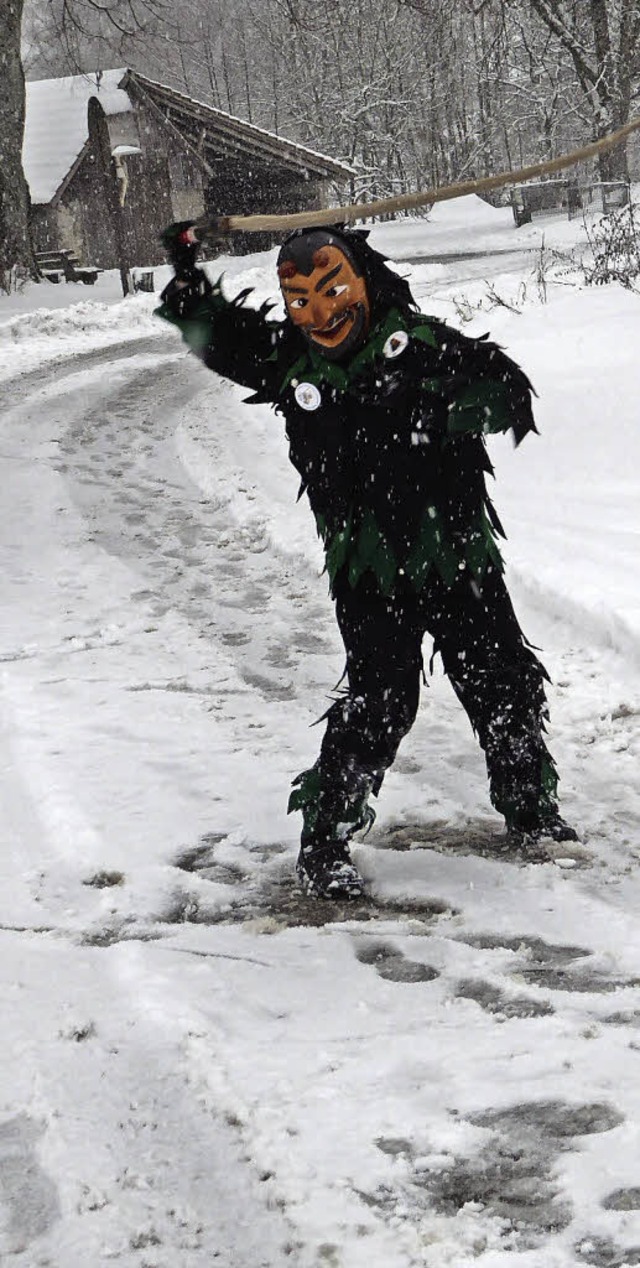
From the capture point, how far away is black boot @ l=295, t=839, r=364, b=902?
308 centimetres

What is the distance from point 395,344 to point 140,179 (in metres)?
33.4

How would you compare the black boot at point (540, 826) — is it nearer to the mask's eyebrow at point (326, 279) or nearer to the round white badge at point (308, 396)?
the round white badge at point (308, 396)

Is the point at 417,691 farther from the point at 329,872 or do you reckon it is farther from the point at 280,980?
the point at 280,980

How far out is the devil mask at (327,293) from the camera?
2.94 meters

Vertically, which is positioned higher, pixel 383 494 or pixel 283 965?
pixel 383 494

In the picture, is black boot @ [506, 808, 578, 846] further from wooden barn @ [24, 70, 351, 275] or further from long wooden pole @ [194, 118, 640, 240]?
wooden barn @ [24, 70, 351, 275]

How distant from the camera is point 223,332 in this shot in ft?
10.5

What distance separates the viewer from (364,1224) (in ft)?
6.10

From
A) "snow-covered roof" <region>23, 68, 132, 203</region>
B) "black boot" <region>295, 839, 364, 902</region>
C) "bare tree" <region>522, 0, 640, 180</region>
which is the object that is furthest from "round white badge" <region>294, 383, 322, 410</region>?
"snow-covered roof" <region>23, 68, 132, 203</region>

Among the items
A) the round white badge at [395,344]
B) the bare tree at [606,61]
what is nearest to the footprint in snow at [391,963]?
A: the round white badge at [395,344]

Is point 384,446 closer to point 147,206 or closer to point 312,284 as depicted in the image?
point 312,284

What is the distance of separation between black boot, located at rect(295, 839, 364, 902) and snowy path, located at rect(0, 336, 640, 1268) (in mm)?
70

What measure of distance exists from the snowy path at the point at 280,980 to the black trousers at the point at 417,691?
0.71 ft

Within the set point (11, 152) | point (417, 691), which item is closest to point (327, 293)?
point (417, 691)
